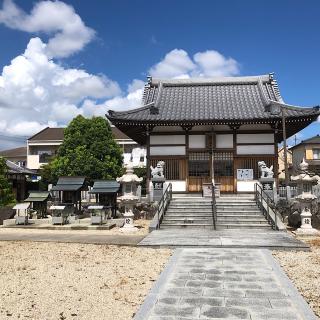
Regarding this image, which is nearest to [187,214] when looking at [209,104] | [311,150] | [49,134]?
[209,104]

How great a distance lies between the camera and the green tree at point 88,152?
126 ft

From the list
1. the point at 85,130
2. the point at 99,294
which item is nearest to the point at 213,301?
the point at 99,294

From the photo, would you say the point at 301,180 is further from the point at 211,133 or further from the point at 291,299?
the point at 291,299

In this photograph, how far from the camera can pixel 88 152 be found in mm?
39156

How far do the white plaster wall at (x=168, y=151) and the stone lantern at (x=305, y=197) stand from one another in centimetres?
836

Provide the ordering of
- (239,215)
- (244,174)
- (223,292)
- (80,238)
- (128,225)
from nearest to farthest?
(223,292) < (80,238) < (128,225) < (239,215) < (244,174)

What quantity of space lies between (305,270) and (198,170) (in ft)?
47.1

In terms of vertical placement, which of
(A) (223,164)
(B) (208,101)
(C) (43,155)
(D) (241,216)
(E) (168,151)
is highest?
(B) (208,101)

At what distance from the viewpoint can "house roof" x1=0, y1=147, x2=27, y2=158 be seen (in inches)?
2633

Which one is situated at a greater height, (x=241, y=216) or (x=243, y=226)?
(x=241, y=216)

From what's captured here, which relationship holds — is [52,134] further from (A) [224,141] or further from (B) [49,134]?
(A) [224,141]

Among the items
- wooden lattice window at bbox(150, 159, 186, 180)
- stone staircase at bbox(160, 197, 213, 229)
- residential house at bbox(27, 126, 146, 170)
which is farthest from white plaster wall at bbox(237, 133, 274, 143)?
residential house at bbox(27, 126, 146, 170)

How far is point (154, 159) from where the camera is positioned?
22.9m

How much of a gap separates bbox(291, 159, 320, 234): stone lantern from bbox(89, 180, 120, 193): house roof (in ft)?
31.5
